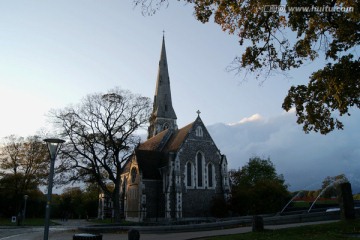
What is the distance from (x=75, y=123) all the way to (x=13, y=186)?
21860 mm

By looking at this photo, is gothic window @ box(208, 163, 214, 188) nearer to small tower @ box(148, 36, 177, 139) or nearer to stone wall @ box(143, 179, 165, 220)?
stone wall @ box(143, 179, 165, 220)

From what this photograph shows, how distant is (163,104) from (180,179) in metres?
24.6

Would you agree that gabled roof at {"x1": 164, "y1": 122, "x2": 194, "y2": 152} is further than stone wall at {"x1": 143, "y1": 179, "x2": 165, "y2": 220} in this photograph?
Yes

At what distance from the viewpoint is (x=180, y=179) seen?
37625 mm

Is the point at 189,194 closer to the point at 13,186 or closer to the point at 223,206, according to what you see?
the point at 223,206

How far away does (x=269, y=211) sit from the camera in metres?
37.0

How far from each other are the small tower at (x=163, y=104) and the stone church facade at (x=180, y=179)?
51.7ft

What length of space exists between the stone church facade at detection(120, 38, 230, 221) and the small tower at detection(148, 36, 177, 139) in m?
15.8

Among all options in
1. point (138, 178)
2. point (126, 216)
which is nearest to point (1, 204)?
point (126, 216)

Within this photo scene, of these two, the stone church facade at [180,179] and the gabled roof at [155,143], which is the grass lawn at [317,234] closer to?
the stone church facade at [180,179]

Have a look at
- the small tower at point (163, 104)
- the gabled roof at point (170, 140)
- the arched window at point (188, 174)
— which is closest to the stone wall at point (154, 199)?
the arched window at point (188, 174)

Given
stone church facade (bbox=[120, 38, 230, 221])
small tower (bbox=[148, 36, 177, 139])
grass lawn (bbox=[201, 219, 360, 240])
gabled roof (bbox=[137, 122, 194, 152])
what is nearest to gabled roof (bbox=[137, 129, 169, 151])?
gabled roof (bbox=[137, 122, 194, 152])

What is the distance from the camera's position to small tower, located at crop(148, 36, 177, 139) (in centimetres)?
5891

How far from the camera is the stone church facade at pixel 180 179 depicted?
37.2 meters
